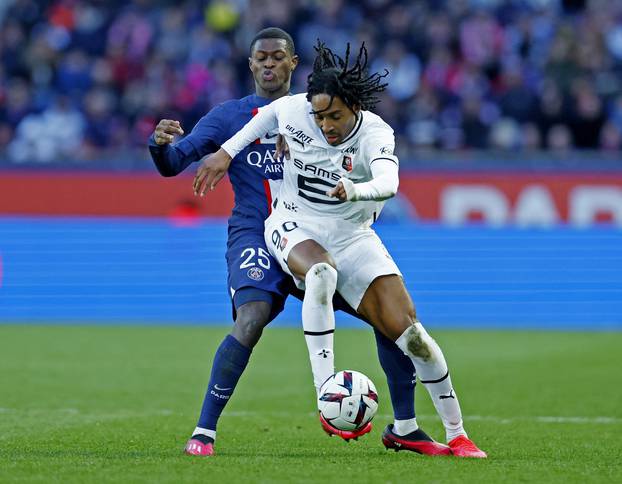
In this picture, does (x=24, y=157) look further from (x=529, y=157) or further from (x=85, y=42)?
(x=529, y=157)

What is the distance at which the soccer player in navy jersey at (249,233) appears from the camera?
7.24 metres

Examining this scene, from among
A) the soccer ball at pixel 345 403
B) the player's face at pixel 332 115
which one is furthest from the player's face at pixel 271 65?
the soccer ball at pixel 345 403

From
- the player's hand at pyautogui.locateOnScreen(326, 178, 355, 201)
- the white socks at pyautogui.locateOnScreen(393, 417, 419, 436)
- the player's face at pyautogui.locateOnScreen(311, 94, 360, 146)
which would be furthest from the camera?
the white socks at pyautogui.locateOnScreen(393, 417, 419, 436)

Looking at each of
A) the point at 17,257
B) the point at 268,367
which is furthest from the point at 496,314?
the point at 17,257

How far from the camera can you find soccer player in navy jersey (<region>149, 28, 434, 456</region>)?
724 cm

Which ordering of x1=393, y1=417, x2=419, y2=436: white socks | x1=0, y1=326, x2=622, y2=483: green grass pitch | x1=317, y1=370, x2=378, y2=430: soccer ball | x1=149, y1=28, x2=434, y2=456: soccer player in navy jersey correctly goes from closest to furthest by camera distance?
x1=0, y1=326, x2=622, y2=483: green grass pitch, x1=317, y1=370, x2=378, y2=430: soccer ball, x1=149, y1=28, x2=434, y2=456: soccer player in navy jersey, x1=393, y1=417, x2=419, y2=436: white socks

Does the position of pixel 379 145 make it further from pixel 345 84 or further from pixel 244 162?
pixel 244 162

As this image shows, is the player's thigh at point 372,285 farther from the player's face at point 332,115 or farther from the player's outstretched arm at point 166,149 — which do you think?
the player's outstretched arm at point 166,149

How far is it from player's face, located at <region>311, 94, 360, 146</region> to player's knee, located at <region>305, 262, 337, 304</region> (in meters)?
0.79

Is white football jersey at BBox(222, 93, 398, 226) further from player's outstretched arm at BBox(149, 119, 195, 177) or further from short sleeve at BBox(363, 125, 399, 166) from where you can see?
player's outstretched arm at BBox(149, 119, 195, 177)

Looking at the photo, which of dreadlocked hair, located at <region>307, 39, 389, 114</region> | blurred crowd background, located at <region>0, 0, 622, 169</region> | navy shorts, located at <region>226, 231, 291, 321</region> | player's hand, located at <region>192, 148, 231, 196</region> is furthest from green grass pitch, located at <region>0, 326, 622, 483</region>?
blurred crowd background, located at <region>0, 0, 622, 169</region>

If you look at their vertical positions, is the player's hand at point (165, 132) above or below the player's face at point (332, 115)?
below

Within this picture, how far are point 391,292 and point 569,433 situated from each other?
6.37 feet

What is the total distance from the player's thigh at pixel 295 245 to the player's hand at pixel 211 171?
445 millimetres
